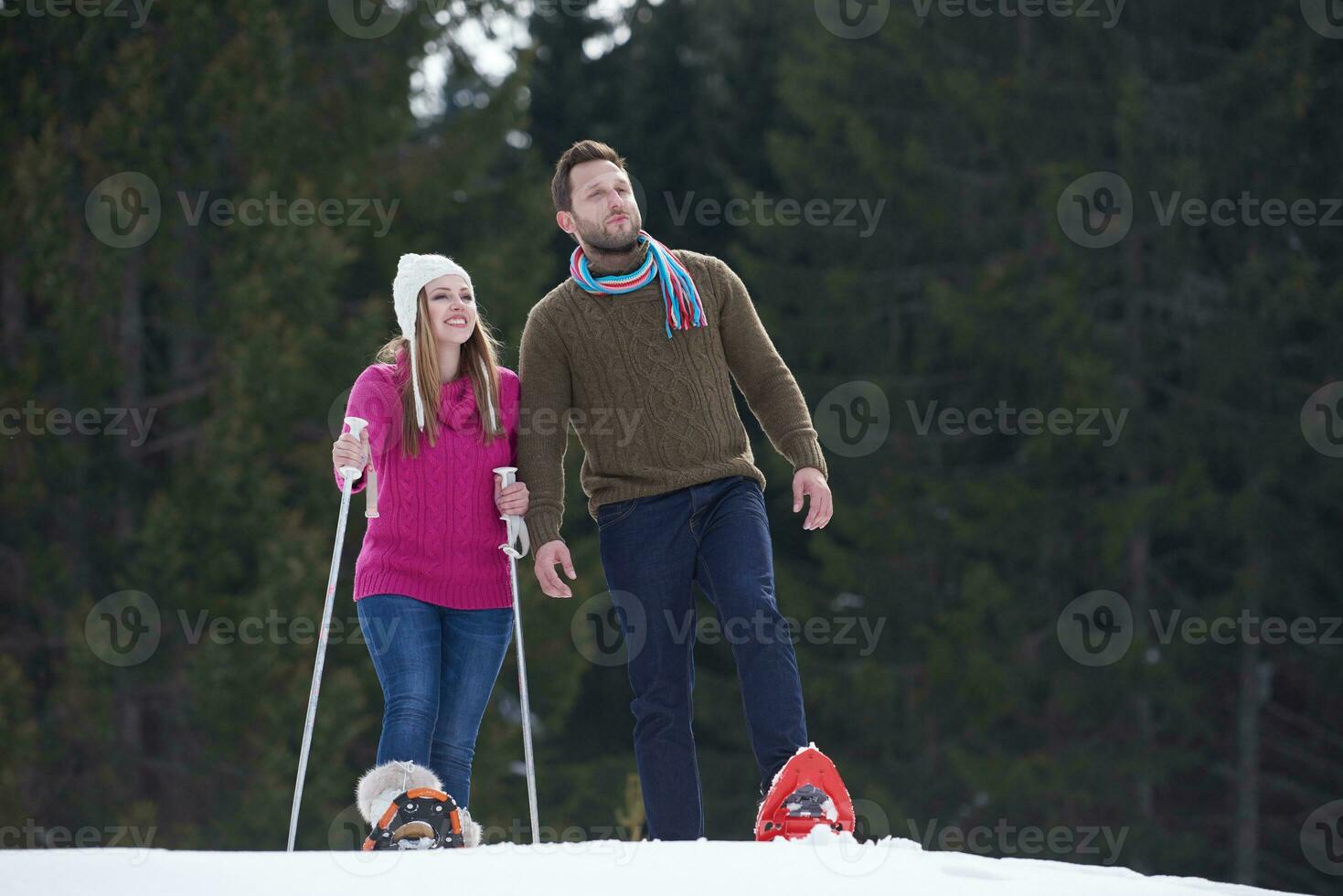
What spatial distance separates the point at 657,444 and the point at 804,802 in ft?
3.36

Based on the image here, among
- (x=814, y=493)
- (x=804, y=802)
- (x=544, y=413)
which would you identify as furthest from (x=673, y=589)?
(x=804, y=802)

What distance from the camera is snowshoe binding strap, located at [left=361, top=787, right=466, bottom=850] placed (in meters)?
3.60

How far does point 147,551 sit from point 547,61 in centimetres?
876

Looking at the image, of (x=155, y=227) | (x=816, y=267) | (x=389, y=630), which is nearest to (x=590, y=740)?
(x=816, y=267)

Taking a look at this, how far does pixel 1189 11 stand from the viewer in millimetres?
17172

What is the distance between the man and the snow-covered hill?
92cm

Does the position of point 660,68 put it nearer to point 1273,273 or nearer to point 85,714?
point 1273,273

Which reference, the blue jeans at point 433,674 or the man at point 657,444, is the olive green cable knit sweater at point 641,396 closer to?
the man at point 657,444

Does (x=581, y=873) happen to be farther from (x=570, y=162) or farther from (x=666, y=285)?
(x=570, y=162)

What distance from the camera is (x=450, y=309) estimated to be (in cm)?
431

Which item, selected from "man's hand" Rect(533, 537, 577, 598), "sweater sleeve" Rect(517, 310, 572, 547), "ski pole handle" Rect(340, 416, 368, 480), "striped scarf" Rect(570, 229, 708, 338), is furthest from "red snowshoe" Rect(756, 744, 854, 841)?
"ski pole handle" Rect(340, 416, 368, 480)

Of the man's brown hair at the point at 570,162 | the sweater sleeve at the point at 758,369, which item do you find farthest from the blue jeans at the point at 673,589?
the man's brown hair at the point at 570,162

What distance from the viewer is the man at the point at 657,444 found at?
13.4 ft

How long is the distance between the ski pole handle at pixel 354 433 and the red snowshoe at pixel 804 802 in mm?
1281
